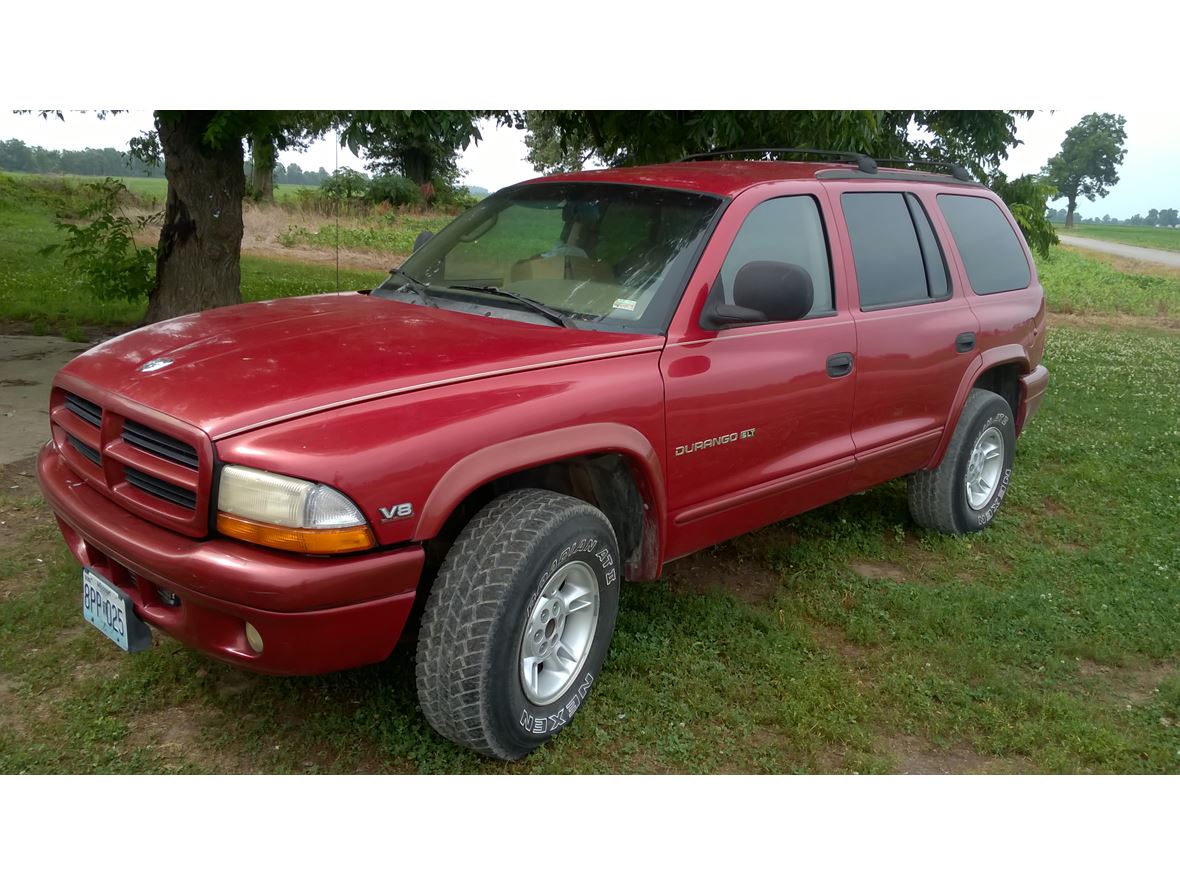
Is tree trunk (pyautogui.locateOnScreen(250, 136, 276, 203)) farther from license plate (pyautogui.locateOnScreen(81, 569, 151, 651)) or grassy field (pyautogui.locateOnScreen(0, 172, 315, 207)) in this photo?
license plate (pyautogui.locateOnScreen(81, 569, 151, 651))

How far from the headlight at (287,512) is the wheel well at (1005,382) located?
4.27m

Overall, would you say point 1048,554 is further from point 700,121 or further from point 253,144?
point 253,144

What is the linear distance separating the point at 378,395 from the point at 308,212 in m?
12.8

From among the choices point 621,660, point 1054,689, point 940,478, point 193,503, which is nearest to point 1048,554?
point 940,478

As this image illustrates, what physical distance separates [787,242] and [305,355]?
214cm

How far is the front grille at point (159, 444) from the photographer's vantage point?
2676 millimetres

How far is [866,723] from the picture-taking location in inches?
139

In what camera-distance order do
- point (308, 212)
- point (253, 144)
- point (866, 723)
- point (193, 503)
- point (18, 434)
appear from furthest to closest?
point (308, 212)
point (253, 144)
point (18, 434)
point (866, 723)
point (193, 503)

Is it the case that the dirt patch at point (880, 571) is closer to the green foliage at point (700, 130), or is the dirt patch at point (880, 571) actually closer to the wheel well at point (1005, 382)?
the wheel well at point (1005, 382)

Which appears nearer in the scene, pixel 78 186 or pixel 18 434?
pixel 18 434

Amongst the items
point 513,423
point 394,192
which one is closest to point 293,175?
point 513,423

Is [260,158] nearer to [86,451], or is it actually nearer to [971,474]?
[86,451]

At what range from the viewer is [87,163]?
10.5 m

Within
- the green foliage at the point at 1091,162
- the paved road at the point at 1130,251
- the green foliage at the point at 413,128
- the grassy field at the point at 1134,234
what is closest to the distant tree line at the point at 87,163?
the green foliage at the point at 413,128
